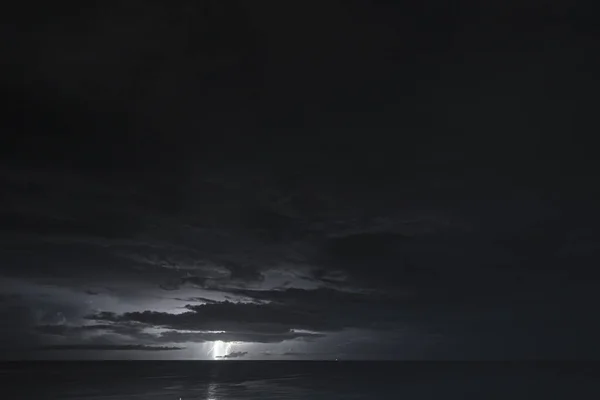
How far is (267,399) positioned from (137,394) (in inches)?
1179

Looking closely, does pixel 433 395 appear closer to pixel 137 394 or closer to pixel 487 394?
pixel 487 394

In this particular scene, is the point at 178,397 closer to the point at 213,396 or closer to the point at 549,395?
the point at 213,396

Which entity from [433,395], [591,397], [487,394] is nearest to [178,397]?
[433,395]

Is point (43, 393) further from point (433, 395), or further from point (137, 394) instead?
point (433, 395)

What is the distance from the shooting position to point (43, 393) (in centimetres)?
11219

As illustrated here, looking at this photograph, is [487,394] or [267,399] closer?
[267,399]

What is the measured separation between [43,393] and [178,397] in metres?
37.0

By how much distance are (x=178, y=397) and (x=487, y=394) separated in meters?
64.1

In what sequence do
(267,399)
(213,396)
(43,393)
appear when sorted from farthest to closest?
(43,393) < (213,396) < (267,399)

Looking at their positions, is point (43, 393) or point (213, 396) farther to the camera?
point (43, 393)

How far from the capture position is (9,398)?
103 m

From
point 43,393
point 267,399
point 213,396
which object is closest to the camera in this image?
point 267,399

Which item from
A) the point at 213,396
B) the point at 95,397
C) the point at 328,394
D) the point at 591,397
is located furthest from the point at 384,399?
the point at 95,397

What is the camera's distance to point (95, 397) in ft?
332
